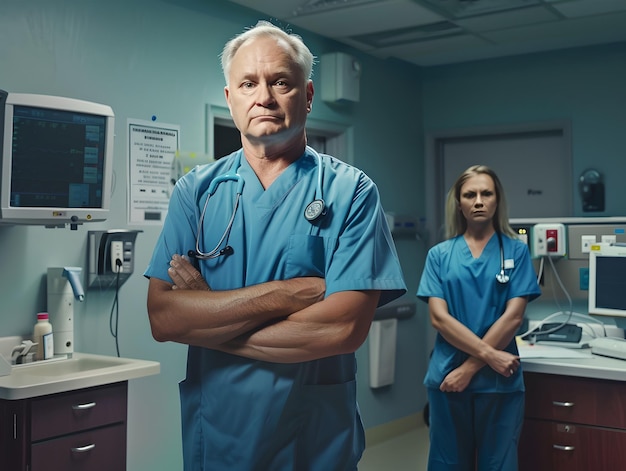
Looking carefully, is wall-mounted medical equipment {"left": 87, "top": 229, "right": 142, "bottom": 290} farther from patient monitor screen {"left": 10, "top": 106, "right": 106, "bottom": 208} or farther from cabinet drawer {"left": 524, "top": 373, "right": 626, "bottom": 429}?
cabinet drawer {"left": 524, "top": 373, "right": 626, "bottom": 429}

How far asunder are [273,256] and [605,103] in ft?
11.9

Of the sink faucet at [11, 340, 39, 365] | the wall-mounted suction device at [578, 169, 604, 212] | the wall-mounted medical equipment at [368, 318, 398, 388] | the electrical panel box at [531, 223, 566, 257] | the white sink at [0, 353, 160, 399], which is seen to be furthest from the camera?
the wall-mounted medical equipment at [368, 318, 398, 388]

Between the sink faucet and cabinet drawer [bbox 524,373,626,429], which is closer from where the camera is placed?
the sink faucet

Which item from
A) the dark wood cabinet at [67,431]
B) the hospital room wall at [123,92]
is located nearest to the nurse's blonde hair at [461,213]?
the hospital room wall at [123,92]

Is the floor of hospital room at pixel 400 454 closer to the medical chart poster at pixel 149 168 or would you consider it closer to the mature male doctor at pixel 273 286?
the medical chart poster at pixel 149 168

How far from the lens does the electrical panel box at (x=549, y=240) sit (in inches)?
136

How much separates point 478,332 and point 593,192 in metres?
1.89

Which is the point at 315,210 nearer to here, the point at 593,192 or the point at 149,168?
the point at 149,168

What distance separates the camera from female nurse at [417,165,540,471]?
2.75 m

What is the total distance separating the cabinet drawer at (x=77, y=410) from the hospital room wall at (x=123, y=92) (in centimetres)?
45

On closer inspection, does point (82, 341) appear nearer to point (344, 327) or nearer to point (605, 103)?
point (344, 327)

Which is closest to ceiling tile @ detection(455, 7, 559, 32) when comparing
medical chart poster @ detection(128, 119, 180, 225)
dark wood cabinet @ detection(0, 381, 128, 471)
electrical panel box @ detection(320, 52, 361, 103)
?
electrical panel box @ detection(320, 52, 361, 103)

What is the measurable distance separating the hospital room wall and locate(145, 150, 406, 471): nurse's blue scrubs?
1.48 m

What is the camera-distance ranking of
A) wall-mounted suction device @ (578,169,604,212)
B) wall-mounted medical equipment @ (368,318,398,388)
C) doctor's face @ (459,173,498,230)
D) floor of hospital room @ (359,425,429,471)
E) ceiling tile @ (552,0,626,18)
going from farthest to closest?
wall-mounted medical equipment @ (368,318,398,388) < wall-mounted suction device @ (578,169,604,212) < floor of hospital room @ (359,425,429,471) < ceiling tile @ (552,0,626,18) < doctor's face @ (459,173,498,230)
